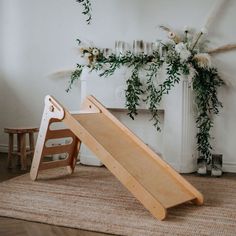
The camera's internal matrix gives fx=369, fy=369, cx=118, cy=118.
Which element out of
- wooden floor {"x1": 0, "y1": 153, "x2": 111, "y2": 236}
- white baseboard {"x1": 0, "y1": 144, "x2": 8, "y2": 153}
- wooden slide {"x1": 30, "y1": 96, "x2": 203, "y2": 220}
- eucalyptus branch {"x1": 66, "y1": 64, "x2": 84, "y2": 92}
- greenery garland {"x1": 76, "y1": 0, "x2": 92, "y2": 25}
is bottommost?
white baseboard {"x1": 0, "y1": 144, "x2": 8, "y2": 153}

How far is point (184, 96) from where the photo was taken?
3.64 metres

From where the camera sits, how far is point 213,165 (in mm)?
3619

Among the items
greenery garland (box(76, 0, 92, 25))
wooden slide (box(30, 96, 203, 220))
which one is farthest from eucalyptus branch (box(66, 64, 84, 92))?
wooden slide (box(30, 96, 203, 220))

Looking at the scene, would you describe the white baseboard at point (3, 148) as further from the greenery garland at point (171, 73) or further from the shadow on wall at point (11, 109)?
the greenery garland at point (171, 73)

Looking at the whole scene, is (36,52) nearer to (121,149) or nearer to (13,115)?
(13,115)

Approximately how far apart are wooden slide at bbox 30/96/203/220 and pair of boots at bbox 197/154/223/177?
0.95m

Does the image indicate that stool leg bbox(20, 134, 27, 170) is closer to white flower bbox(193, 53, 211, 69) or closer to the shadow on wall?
the shadow on wall

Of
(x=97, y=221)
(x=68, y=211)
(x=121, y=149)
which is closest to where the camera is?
(x=97, y=221)

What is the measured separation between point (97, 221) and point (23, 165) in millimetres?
1767

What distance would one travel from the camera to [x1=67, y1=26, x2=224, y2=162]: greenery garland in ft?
11.7

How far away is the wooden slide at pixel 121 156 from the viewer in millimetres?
2402

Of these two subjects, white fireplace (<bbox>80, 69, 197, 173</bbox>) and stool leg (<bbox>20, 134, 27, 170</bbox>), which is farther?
stool leg (<bbox>20, 134, 27, 170</bbox>)

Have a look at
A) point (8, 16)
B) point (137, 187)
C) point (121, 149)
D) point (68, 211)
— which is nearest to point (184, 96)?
point (121, 149)

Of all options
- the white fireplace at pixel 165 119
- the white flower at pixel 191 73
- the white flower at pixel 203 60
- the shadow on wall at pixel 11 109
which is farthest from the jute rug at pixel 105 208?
the shadow on wall at pixel 11 109
